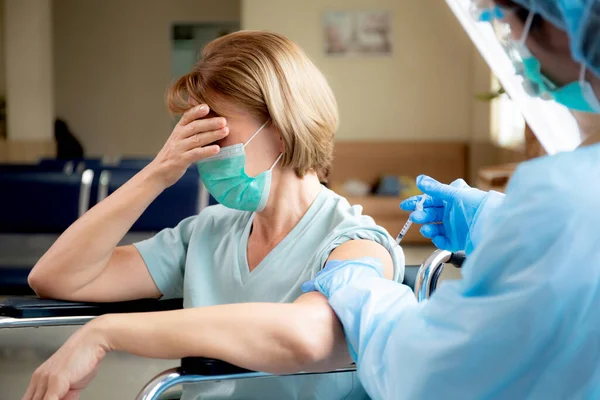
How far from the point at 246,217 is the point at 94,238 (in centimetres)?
32

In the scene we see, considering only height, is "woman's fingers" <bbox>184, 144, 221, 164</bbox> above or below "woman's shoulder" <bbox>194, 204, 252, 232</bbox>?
above

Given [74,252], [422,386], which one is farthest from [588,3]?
[74,252]

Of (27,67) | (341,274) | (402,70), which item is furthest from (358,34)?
(341,274)

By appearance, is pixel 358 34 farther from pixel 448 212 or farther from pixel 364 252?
pixel 364 252

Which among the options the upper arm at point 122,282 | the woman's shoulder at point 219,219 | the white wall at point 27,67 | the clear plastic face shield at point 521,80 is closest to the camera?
the clear plastic face shield at point 521,80

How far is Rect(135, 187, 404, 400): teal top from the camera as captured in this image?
1425 millimetres

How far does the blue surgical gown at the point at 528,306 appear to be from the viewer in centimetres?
74

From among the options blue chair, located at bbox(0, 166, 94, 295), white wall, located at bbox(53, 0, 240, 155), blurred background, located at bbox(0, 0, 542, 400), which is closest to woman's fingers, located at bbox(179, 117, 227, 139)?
blue chair, located at bbox(0, 166, 94, 295)

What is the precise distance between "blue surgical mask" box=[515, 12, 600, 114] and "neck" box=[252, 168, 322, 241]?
0.70m

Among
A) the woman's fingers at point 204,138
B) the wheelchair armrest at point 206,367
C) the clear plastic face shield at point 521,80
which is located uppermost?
the clear plastic face shield at point 521,80

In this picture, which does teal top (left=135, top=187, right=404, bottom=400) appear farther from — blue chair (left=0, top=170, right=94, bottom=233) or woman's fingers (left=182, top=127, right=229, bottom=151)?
blue chair (left=0, top=170, right=94, bottom=233)

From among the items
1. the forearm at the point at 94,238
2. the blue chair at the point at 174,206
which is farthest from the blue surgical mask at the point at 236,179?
the blue chair at the point at 174,206

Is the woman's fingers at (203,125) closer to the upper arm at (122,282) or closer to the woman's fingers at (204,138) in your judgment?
the woman's fingers at (204,138)

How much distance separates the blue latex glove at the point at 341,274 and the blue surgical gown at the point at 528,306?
0.30m
